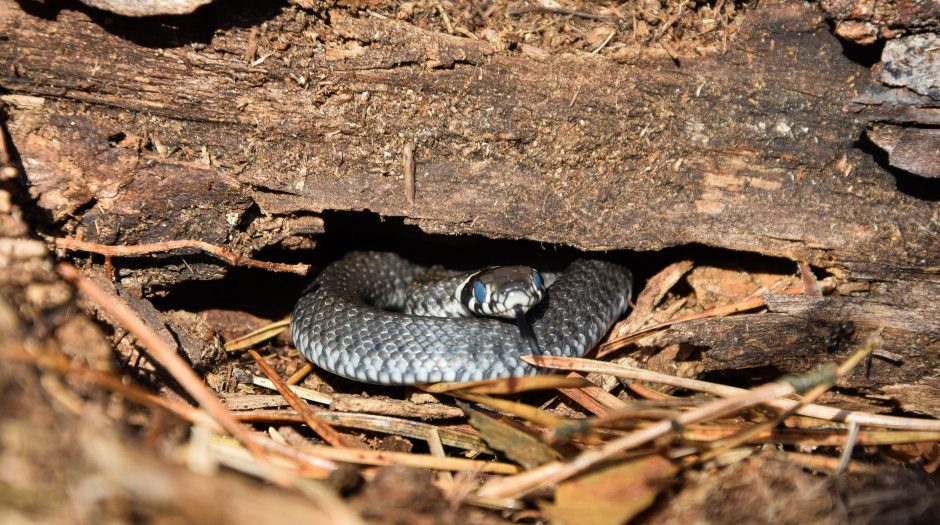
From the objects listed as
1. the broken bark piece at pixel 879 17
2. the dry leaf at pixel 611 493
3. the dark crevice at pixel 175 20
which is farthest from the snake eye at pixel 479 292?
the broken bark piece at pixel 879 17

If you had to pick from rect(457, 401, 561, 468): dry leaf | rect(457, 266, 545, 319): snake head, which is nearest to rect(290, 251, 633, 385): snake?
rect(457, 266, 545, 319): snake head

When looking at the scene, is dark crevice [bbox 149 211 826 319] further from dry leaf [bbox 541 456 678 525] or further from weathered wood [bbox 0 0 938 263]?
dry leaf [bbox 541 456 678 525]

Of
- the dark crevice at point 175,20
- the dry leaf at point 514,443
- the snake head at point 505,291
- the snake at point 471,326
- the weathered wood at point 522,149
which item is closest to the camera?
the dry leaf at point 514,443

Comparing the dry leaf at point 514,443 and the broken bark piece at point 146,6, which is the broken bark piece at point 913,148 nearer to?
the dry leaf at point 514,443

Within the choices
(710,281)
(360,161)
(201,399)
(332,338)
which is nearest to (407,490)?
(201,399)

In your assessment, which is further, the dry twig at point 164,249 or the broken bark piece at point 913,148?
the broken bark piece at point 913,148

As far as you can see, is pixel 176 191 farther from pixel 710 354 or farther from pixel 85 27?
pixel 710 354

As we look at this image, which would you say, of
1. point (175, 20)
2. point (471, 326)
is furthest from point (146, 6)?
point (471, 326)
